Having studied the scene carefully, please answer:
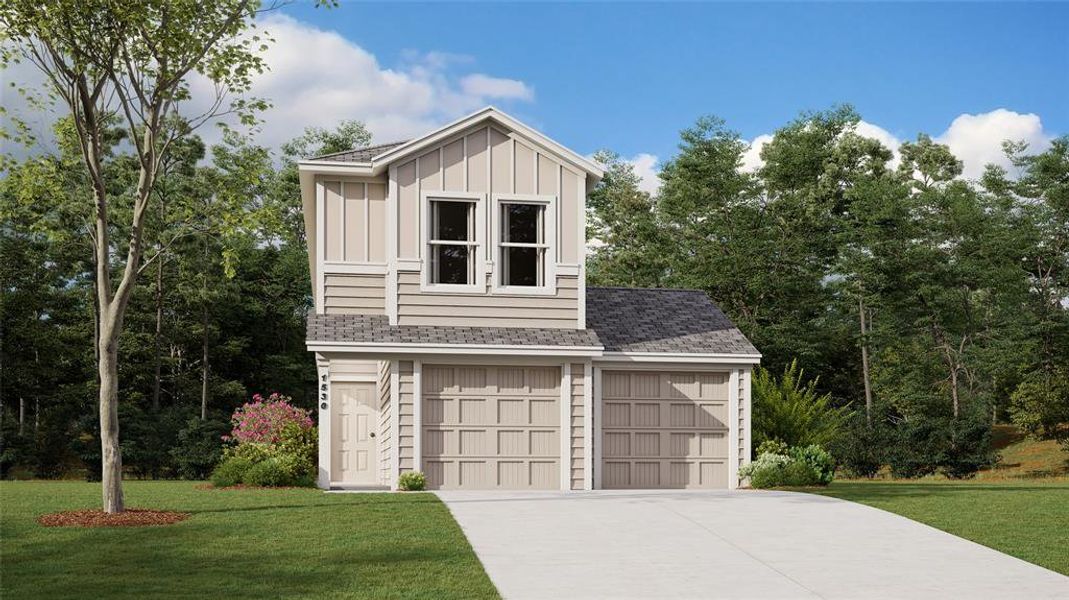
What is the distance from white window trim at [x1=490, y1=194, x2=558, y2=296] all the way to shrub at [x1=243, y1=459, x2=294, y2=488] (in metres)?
4.96

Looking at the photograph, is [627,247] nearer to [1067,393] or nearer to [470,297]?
[1067,393]

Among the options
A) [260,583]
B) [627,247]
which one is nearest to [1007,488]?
[260,583]

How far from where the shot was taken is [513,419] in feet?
63.5

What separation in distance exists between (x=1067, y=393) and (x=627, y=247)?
17.2 meters

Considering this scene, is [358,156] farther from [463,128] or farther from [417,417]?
[417,417]

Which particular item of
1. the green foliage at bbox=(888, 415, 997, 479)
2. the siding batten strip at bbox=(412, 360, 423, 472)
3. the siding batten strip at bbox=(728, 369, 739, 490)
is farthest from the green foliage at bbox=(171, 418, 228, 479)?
the green foliage at bbox=(888, 415, 997, 479)

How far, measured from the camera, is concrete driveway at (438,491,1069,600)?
34.1ft

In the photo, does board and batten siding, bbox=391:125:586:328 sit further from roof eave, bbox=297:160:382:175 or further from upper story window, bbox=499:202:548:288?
roof eave, bbox=297:160:382:175

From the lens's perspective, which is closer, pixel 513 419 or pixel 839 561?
pixel 839 561

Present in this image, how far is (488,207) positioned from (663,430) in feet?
17.6

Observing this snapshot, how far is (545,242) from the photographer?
64.6 feet

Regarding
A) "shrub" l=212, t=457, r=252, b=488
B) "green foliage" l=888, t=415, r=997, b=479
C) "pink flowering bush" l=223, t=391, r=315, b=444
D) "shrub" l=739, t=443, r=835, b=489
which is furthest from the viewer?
"green foliage" l=888, t=415, r=997, b=479

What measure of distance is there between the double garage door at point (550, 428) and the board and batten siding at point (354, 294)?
1747 mm

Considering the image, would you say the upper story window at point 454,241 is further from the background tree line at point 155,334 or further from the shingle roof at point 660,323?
the background tree line at point 155,334
